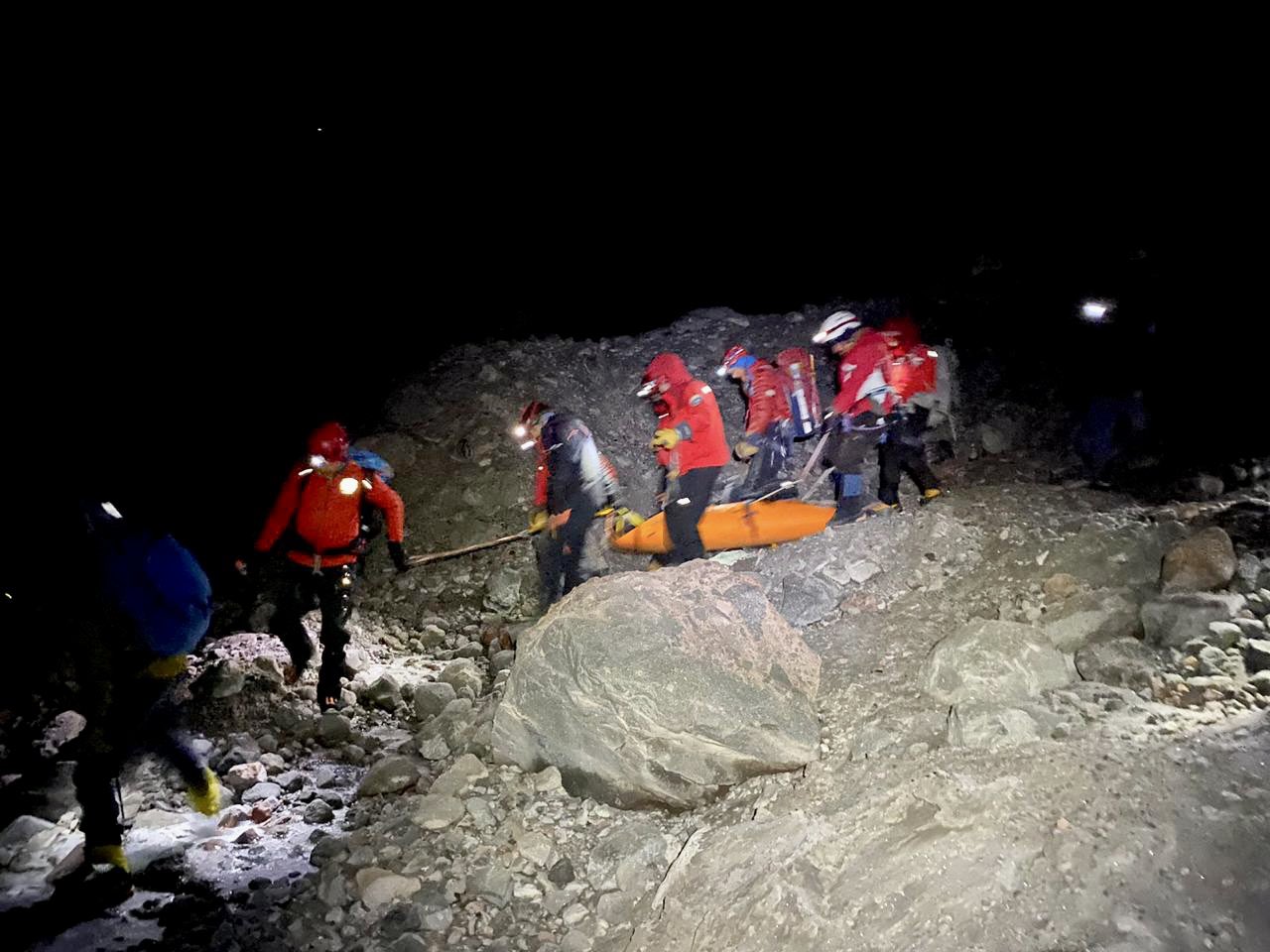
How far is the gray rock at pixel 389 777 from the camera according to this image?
4027mm

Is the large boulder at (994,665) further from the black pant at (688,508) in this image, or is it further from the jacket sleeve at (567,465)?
the jacket sleeve at (567,465)

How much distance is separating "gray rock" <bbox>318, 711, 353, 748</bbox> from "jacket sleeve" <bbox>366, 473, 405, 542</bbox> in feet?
4.89

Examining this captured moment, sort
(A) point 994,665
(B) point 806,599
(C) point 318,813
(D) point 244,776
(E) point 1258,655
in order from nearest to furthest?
(E) point 1258,655, (A) point 994,665, (C) point 318,813, (D) point 244,776, (B) point 806,599

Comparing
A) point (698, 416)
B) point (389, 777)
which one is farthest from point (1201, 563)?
point (389, 777)

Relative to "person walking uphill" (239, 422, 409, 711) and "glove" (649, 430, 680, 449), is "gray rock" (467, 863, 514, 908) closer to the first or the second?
"person walking uphill" (239, 422, 409, 711)

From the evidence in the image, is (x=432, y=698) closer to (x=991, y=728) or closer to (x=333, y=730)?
(x=333, y=730)

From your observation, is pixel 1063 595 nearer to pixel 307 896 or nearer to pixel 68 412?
pixel 307 896

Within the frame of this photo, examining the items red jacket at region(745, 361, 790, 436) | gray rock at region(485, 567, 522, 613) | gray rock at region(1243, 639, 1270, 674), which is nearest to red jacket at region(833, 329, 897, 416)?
red jacket at region(745, 361, 790, 436)

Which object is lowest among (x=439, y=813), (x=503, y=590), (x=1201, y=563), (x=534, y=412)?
(x=503, y=590)

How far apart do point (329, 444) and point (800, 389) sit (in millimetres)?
4691

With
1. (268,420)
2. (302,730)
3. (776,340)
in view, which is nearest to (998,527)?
(302,730)

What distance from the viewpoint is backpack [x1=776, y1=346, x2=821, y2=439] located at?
23.7 feet

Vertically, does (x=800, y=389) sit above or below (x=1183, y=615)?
above

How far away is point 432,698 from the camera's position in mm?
5090
